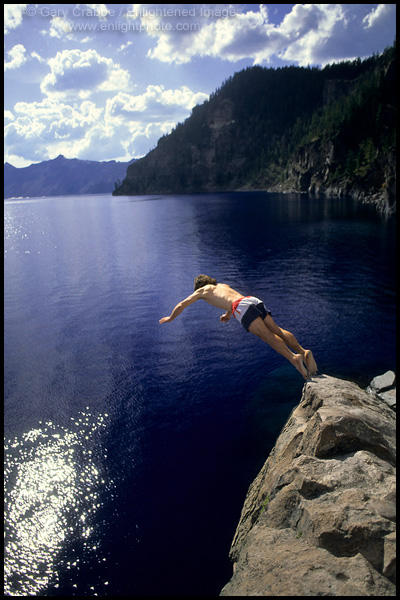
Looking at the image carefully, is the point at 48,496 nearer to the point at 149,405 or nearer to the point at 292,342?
the point at 149,405

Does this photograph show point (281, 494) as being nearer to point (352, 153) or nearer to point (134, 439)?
point (134, 439)

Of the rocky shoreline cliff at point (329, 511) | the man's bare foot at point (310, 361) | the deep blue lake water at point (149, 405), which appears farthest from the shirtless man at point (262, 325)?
the deep blue lake water at point (149, 405)

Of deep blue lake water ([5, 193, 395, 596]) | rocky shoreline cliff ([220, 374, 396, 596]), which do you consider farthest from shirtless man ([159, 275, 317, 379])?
deep blue lake water ([5, 193, 395, 596])

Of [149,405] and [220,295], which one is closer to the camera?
[220,295]

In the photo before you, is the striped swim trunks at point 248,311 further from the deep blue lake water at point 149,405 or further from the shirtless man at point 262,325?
the deep blue lake water at point 149,405

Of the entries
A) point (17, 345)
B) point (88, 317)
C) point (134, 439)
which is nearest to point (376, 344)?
point (134, 439)

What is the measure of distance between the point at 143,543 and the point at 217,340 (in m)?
15.2

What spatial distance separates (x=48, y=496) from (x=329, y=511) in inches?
456

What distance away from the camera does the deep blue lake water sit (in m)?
11.5

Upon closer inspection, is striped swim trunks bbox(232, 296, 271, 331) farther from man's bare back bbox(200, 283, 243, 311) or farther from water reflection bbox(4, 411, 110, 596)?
water reflection bbox(4, 411, 110, 596)

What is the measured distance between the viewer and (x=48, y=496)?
44.1 ft

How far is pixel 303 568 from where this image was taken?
568 centimetres

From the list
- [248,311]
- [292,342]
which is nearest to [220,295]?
[248,311]

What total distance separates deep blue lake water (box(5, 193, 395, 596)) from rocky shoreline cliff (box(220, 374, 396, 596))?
425 cm
